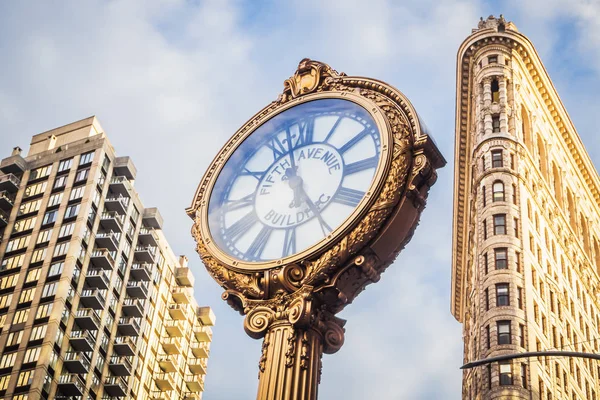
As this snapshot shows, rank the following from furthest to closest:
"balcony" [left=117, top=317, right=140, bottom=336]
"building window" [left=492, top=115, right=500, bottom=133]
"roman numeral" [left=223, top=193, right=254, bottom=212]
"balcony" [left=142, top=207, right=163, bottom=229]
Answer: "balcony" [left=142, top=207, right=163, bottom=229] → "balcony" [left=117, top=317, right=140, bottom=336] → "building window" [left=492, top=115, right=500, bottom=133] → "roman numeral" [left=223, top=193, right=254, bottom=212]

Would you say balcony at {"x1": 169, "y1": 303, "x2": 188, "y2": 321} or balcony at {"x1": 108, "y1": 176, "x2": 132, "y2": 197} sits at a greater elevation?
balcony at {"x1": 108, "y1": 176, "x2": 132, "y2": 197}

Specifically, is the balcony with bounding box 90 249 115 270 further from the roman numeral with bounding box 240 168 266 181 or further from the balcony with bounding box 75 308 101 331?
the roman numeral with bounding box 240 168 266 181

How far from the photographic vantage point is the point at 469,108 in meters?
72.9

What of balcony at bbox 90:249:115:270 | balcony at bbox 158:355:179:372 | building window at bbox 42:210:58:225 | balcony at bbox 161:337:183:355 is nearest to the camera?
balcony at bbox 90:249:115:270

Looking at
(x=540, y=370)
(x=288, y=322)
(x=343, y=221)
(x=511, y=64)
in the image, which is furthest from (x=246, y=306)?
(x=511, y=64)

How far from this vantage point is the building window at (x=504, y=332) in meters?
55.1

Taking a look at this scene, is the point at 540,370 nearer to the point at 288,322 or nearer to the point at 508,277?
the point at 508,277

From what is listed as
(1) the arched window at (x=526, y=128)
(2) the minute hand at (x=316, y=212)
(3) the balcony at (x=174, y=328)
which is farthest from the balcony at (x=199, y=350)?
(2) the minute hand at (x=316, y=212)

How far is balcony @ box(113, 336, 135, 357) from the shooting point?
71312 mm

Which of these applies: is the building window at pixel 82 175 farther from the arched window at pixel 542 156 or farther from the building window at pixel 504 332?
the building window at pixel 504 332

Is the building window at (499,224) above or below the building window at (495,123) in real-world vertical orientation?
below

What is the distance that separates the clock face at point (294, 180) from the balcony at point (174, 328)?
7580 centimetres

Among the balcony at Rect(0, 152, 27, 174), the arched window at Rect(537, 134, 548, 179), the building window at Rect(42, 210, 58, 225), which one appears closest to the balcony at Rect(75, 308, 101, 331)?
the building window at Rect(42, 210, 58, 225)

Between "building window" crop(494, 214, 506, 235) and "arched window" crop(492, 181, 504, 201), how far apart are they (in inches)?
54.1
